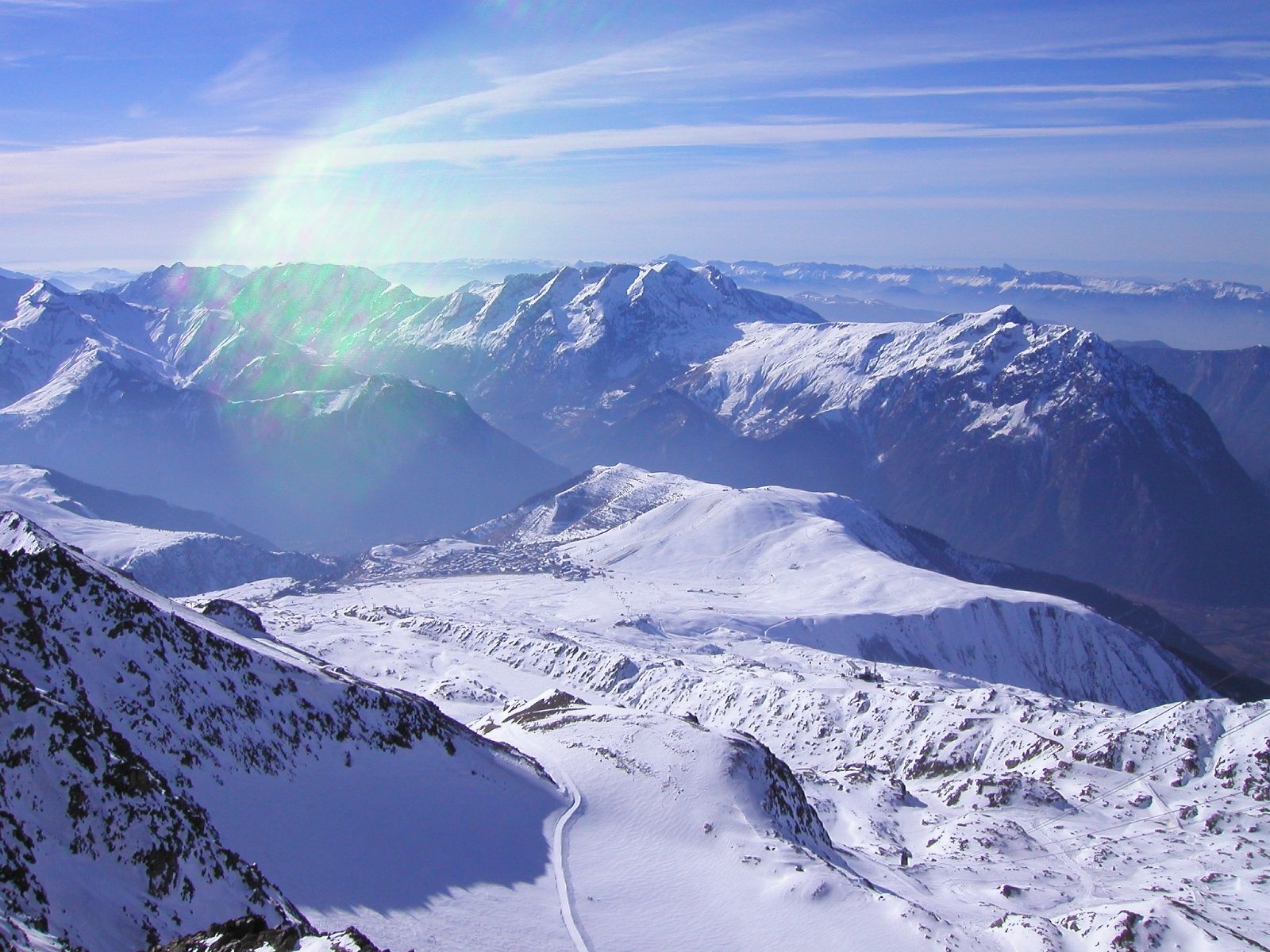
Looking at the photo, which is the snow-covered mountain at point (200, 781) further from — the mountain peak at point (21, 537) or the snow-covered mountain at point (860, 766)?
the snow-covered mountain at point (860, 766)

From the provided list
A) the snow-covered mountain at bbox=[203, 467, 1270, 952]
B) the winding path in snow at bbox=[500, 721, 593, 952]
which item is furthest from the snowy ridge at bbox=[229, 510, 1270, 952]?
the winding path in snow at bbox=[500, 721, 593, 952]

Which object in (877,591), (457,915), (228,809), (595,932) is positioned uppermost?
(228,809)

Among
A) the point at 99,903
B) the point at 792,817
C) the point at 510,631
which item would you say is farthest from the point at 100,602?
the point at 510,631

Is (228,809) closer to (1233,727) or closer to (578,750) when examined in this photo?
(578,750)

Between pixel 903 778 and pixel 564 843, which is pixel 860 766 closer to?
pixel 903 778

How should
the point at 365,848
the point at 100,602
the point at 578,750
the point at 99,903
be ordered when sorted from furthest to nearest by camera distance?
the point at 578,750
the point at 100,602
the point at 365,848
the point at 99,903

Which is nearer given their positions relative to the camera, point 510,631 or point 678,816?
point 678,816

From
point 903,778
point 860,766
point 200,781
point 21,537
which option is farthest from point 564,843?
point 903,778

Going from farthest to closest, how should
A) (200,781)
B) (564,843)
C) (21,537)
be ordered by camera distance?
1. (21,537)
2. (564,843)
3. (200,781)
